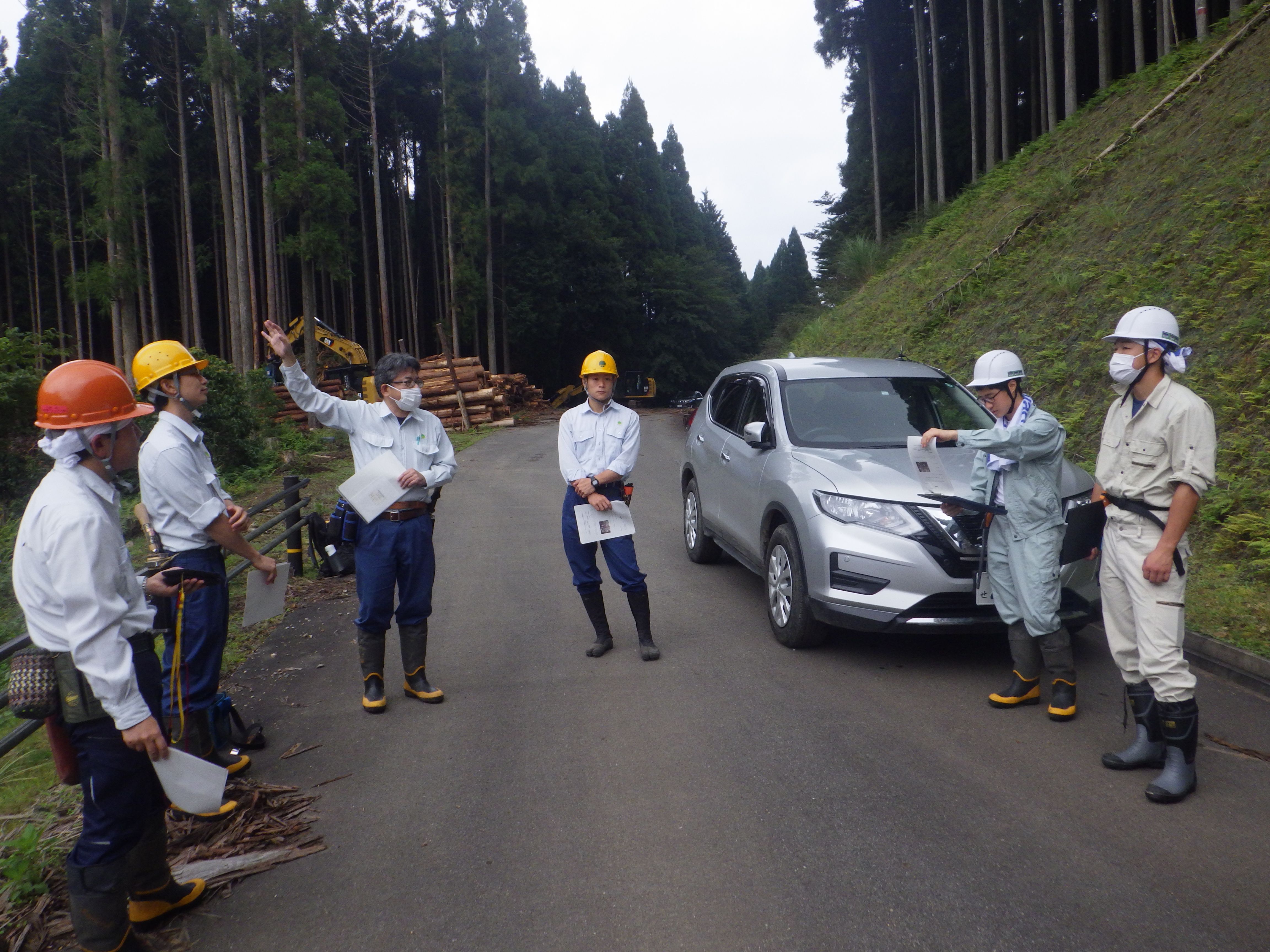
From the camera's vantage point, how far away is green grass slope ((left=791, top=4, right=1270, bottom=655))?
7777 mm

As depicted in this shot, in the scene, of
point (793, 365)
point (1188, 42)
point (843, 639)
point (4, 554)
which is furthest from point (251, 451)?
point (1188, 42)

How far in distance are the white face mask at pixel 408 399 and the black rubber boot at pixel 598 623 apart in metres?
1.79

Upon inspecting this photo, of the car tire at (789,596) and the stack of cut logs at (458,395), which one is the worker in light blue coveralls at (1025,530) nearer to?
the car tire at (789,596)

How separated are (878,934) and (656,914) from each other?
29.2 inches

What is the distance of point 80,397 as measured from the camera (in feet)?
9.41

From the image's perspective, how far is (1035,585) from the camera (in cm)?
498

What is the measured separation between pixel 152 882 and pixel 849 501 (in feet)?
13.7

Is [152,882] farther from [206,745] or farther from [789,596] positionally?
[789,596]

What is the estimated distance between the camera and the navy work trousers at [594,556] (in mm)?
6262

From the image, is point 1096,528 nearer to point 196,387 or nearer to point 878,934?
point 878,934

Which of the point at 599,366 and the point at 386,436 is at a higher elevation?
the point at 599,366

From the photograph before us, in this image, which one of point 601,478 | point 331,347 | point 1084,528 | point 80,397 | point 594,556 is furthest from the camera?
point 331,347

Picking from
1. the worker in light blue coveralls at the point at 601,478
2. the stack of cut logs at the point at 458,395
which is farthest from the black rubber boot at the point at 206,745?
the stack of cut logs at the point at 458,395

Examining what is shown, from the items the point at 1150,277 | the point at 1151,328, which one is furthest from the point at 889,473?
the point at 1150,277
